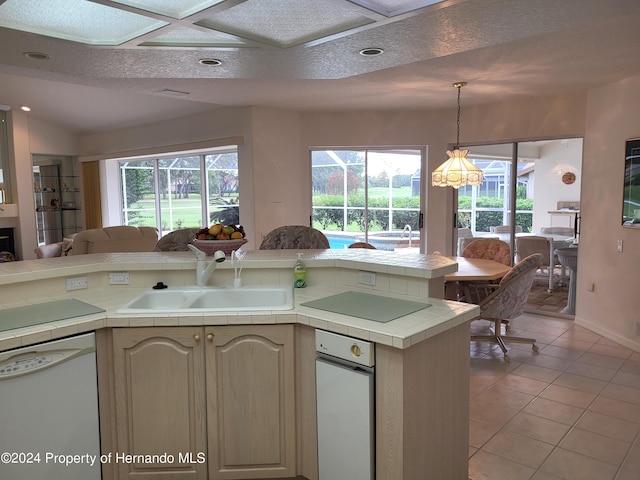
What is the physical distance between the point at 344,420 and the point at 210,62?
232 centimetres

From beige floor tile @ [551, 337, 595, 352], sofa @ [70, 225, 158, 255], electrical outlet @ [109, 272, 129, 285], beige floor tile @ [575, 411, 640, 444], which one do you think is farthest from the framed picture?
sofa @ [70, 225, 158, 255]

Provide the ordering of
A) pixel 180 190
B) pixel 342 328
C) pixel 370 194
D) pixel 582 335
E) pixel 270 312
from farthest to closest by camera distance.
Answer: pixel 180 190, pixel 370 194, pixel 582 335, pixel 270 312, pixel 342 328

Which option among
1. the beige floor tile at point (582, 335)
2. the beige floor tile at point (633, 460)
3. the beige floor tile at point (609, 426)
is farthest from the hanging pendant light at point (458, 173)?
the beige floor tile at point (633, 460)

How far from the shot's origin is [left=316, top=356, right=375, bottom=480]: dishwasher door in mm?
1863

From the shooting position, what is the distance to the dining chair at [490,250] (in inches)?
186

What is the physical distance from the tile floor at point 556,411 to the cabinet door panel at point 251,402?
40.6 inches

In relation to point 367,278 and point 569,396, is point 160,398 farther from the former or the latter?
point 569,396

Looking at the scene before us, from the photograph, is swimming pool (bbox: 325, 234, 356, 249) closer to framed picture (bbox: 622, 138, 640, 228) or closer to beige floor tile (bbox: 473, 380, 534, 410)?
framed picture (bbox: 622, 138, 640, 228)

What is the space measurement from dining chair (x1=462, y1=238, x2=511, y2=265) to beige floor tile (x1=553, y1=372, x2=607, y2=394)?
1.37 meters

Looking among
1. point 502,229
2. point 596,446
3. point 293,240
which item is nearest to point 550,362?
point 596,446

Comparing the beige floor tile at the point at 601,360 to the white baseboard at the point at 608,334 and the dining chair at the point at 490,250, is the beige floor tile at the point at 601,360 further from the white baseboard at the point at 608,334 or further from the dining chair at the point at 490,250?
the dining chair at the point at 490,250

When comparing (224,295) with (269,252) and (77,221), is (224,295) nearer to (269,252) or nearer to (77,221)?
(269,252)

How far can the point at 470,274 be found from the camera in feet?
12.7

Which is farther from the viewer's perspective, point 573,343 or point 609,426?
point 573,343
